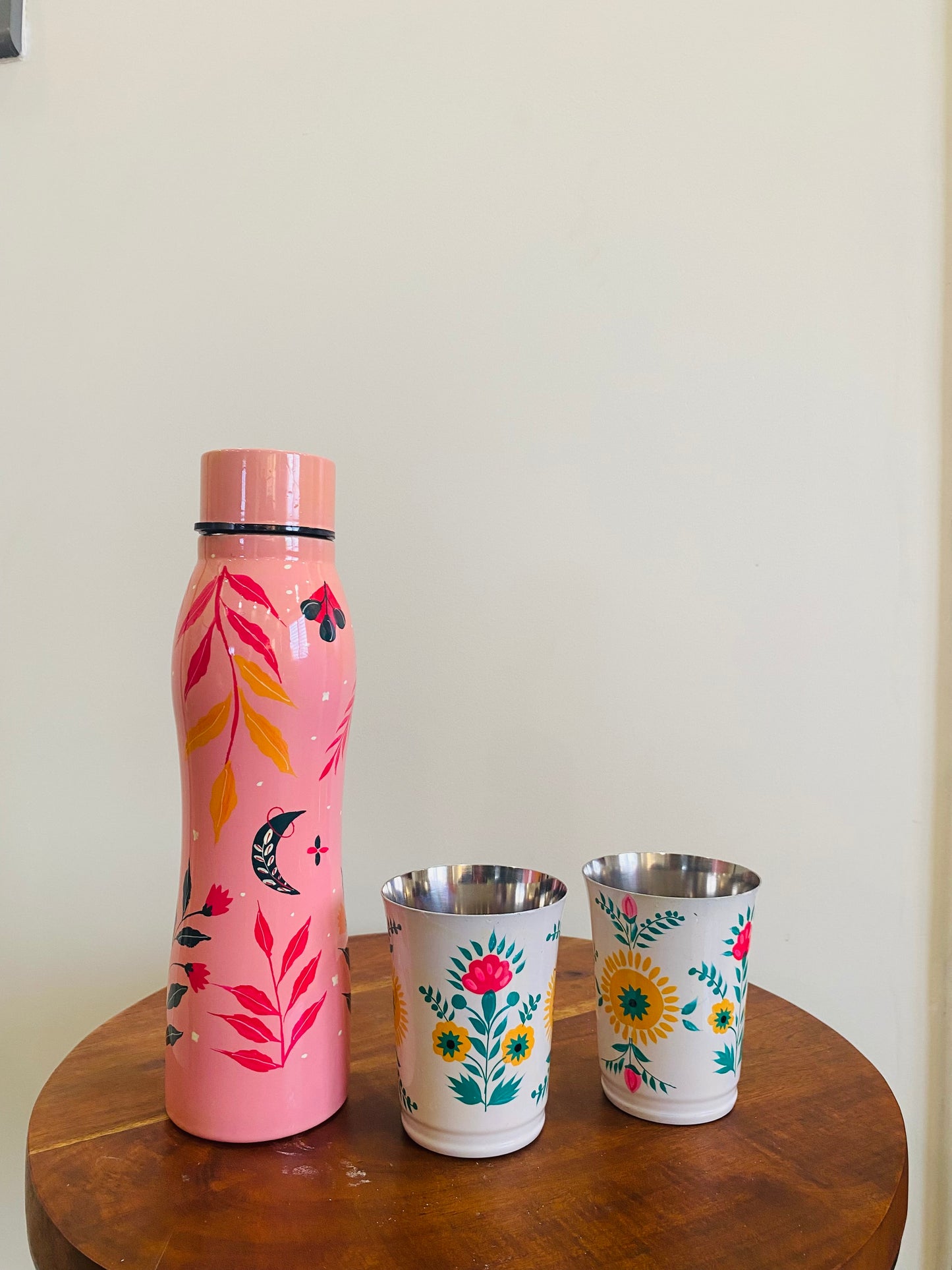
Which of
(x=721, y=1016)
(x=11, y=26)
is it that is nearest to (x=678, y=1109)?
(x=721, y=1016)

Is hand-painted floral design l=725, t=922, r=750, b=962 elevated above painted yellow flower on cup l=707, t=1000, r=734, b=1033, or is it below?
above

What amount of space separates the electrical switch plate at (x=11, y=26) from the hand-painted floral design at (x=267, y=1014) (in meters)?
0.84

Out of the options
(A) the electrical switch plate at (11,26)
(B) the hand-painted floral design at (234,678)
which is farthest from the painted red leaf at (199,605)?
(A) the electrical switch plate at (11,26)

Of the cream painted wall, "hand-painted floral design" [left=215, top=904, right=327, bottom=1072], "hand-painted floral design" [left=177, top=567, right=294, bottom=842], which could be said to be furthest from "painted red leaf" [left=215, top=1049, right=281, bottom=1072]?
the cream painted wall

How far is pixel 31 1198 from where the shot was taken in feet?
1.28

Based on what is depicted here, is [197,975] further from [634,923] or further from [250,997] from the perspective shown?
[634,923]

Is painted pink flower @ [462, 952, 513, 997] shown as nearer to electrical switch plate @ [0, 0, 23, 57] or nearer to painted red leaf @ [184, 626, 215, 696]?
painted red leaf @ [184, 626, 215, 696]

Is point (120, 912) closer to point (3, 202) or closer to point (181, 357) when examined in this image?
point (181, 357)

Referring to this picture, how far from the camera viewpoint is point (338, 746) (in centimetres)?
45

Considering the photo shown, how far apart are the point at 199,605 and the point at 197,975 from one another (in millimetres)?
178

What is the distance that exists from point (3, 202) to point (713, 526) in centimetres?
71

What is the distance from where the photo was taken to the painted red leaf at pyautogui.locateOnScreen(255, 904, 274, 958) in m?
0.42

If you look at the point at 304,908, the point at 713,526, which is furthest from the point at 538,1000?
the point at 713,526

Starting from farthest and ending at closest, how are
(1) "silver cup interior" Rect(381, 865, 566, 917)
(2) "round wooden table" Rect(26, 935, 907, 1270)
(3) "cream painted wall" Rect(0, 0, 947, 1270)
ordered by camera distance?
1. (3) "cream painted wall" Rect(0, 0, 947, 1270)
2. (1) "silver cup interior" Rect(381, 865, 566, 917)
3. (2) "round wooden table" Rect(26, 935, 907, 1270)
